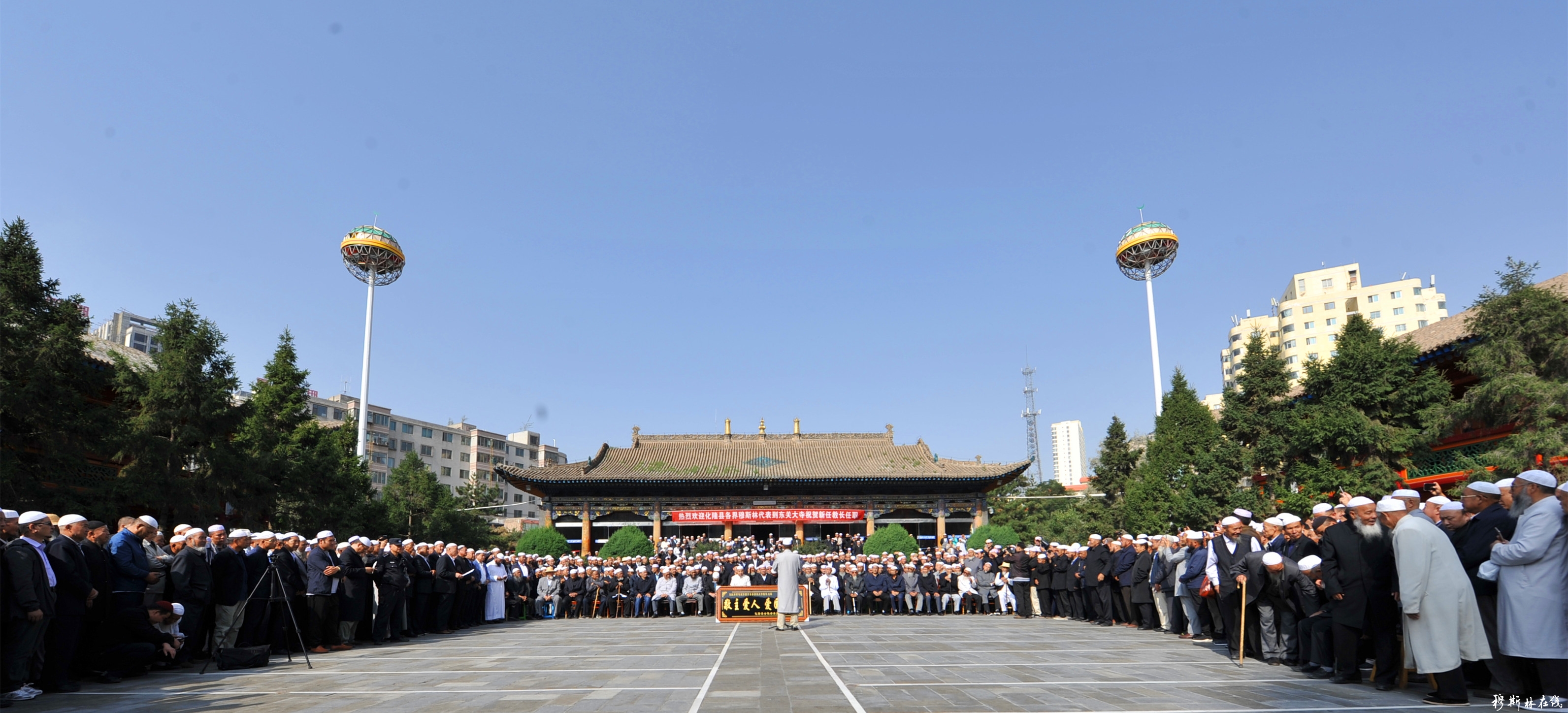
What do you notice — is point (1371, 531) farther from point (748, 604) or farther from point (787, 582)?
point (748, 604)

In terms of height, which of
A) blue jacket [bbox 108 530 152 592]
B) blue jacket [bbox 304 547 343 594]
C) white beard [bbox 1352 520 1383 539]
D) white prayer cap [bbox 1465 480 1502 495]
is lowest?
blue jacket [bbox 304 547 343 594]

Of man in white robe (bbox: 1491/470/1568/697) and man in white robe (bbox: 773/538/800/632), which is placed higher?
man in white robe (bbox: 1491/470/1568/697)

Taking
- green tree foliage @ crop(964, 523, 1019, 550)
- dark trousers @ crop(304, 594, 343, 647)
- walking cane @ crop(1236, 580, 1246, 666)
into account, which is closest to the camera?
walking cane @ crop(1236, 580, 1246, 666)

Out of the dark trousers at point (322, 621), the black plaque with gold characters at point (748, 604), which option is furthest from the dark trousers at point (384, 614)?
the black plaque with gold characters at point (748, 604)

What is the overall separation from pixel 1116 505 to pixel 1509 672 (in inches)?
1033

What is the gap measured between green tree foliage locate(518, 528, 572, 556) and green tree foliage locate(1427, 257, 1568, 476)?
23904 mm

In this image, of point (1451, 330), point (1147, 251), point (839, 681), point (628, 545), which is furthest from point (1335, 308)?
point (839, 681)

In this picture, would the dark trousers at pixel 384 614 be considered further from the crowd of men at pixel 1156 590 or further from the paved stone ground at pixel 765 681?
the paved stone ground at pixel 765 681

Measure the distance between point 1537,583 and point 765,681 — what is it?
5.83 m

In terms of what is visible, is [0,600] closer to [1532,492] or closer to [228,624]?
[228,624]

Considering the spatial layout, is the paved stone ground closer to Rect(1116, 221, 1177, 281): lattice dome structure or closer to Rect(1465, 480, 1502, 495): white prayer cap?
Rect(1465, 480, 1502, 495): white prayer cap

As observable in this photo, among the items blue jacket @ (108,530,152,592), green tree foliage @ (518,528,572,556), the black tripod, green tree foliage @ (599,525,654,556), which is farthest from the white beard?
green tree foliage @ (518,528,572,556)

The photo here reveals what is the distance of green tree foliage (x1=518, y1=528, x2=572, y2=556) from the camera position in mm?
27375

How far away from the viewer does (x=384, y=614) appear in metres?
12.9
